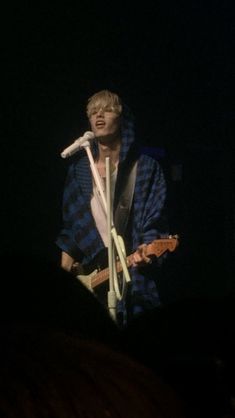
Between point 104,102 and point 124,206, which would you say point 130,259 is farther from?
point 104,102

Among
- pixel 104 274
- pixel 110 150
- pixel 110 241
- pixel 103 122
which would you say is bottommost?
pixel 104 274

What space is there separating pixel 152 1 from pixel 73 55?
0.46 meters

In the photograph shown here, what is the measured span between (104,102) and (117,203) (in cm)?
46

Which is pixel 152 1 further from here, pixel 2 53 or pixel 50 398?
pixel 50 398

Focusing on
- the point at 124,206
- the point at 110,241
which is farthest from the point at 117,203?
the point at 110,241

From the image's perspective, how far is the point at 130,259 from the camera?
8.49ft

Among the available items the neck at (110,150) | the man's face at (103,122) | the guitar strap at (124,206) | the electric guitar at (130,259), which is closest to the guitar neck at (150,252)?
the electric guitar at (130,259)

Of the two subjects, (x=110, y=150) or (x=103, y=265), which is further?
(x=110, y=150)

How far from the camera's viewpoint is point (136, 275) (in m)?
2.60

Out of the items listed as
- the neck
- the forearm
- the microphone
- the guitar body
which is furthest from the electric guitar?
the microphone

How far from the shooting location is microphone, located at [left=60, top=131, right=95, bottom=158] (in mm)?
2744

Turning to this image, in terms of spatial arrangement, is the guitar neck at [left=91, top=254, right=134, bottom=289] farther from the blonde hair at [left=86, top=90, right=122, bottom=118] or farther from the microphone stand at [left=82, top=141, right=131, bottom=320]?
the blonde hair at [left=86, top=90, right=122, bottom=118]

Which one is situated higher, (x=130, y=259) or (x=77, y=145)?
(x=77, y=145)

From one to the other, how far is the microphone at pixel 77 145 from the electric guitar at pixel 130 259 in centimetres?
51
